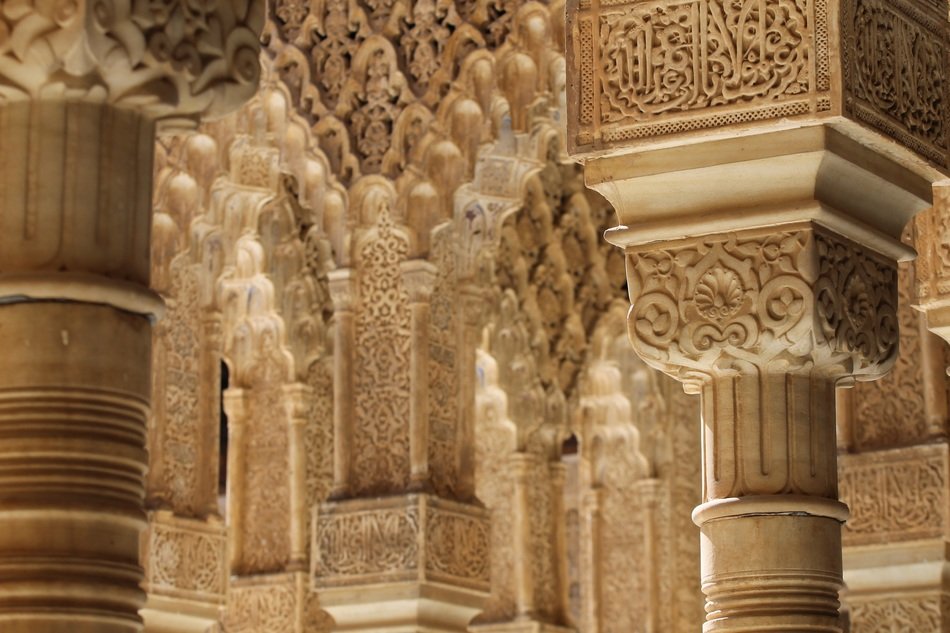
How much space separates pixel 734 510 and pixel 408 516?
4.65 metres

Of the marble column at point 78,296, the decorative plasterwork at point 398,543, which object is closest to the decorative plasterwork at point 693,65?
the marble column at point 78,296

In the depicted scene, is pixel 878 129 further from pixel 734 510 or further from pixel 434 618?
pixel 434 618

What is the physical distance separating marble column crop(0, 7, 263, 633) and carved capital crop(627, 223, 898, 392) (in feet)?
3.65

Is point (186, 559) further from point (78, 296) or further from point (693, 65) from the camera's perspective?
point (78, 296)

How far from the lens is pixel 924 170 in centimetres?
504

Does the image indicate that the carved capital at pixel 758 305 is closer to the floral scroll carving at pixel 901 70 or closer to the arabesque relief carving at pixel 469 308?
the arabesque relief carving at pixel 469 308

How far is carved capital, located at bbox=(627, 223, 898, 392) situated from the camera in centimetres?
470

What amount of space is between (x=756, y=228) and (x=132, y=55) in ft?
4.61

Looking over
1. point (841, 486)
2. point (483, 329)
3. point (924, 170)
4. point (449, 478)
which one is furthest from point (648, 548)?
point (924, 170)

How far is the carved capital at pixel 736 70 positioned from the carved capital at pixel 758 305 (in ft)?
0.86

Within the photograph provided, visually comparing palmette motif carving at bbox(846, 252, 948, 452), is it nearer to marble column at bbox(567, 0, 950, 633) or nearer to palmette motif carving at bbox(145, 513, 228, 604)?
palmette motif carving at bbox(145, 513, 228, 604)

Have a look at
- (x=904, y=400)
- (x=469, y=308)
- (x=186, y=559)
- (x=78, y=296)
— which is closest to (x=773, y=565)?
(x=78, y=296)

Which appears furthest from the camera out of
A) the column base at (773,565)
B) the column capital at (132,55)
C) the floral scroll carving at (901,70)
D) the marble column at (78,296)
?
the floral scroll carving at (901,70)

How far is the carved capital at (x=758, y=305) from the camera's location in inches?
185
